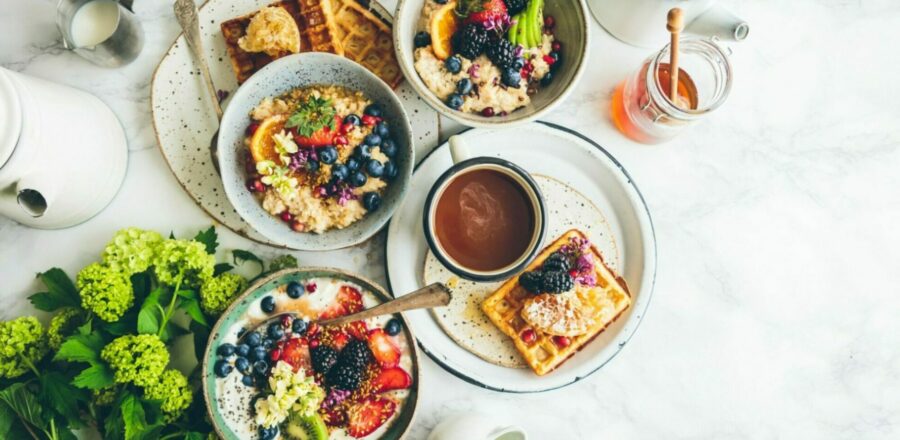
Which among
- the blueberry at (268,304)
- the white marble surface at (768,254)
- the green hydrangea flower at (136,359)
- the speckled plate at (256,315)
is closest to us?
the green hydrangea flower at (136,359)

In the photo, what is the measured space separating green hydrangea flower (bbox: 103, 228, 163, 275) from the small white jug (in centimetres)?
107

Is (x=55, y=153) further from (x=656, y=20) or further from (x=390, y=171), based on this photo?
(x=656, y=20)

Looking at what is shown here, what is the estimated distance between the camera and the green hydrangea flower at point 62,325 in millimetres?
2061

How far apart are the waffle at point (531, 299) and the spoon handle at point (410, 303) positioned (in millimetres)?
321

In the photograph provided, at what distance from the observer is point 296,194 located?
208 cm

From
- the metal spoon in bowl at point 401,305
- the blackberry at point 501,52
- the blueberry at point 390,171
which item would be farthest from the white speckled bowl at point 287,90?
the blackberry at point 501,52

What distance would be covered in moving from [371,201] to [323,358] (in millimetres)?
504

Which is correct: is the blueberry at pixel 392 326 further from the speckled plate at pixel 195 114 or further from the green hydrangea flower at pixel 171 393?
the green hydrangea flower at pixel 171 393

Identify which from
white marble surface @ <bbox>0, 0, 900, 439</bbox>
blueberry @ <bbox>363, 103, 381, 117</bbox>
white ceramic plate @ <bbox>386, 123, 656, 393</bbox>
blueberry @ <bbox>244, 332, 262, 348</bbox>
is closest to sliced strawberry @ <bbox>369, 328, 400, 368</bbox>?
white ceramic plate @ <bbox>386, 123, 656, 393</bbox>

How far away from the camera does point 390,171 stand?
7.00 feet

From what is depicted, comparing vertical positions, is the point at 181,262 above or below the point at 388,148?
below

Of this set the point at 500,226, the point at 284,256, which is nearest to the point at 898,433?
the point at 500,226

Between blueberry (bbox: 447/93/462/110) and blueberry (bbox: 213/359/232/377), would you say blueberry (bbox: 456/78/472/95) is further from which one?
blueberry (bbox: 213/359/232/377)

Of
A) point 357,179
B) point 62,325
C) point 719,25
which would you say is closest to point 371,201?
point 357,179
